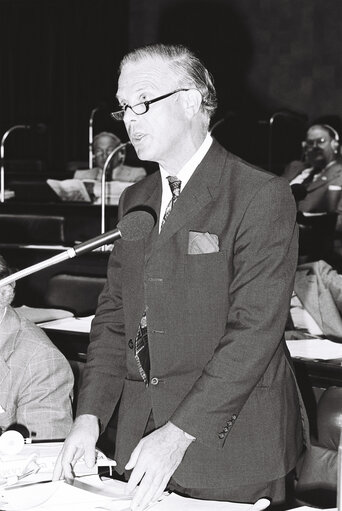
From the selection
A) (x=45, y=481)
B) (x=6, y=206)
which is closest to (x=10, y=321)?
(x=45, y=481)

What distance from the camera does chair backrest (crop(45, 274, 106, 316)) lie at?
3426mm

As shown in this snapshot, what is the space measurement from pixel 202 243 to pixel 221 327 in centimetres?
15

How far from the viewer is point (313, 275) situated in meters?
2.92

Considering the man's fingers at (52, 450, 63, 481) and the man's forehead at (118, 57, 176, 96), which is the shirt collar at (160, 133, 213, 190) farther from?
the man's fingers at (52, 450, 63, 481)

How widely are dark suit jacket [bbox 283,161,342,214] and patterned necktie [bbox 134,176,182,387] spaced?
211 inches

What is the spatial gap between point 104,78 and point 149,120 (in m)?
9.81

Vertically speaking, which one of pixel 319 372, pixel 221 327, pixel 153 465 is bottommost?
pixel 319 372

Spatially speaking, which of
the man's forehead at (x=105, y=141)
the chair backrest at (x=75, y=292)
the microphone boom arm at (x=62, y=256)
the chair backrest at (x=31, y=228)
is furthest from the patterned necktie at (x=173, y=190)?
the man's forehead at (x=105, y=141)

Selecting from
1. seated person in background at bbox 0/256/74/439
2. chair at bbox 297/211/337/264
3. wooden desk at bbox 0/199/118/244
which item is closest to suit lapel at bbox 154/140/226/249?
seated person in background at bbox 0/256/74/439

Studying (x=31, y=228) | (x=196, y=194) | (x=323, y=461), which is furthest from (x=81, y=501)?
(x=31, y=228)

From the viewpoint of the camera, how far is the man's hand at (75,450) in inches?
55.2

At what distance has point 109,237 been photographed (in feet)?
4.25

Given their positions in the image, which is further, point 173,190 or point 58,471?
point 173,190

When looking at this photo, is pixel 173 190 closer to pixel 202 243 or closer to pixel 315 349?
pixel 202 243
